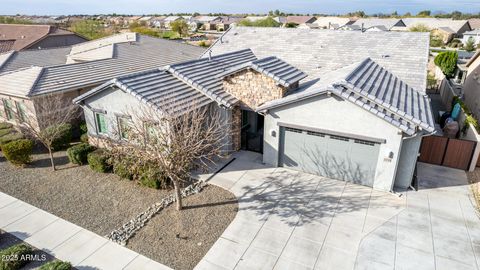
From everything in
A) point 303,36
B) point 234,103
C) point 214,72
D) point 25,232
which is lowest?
point 25,232

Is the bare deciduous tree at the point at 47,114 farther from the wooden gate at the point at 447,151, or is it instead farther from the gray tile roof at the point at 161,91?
the wooden gate at the point at 447,151

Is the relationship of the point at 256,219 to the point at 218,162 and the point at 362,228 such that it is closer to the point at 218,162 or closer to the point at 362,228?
the point at 362,228

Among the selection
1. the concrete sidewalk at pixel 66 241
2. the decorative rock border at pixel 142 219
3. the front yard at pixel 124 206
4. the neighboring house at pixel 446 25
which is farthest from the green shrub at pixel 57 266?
the neighboring house at pixel 446 25

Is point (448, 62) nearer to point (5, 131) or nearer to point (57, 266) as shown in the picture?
point (57, 266)

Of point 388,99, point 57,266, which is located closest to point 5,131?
point 57,266

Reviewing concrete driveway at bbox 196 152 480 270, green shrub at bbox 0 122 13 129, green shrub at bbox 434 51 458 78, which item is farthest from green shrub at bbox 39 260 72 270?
green shrub at bbox 434 51 458 78

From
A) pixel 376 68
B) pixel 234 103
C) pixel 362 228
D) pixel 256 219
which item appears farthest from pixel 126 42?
pixel 362 228

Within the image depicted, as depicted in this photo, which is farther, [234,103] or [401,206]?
[234,103]
